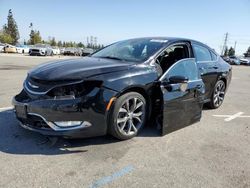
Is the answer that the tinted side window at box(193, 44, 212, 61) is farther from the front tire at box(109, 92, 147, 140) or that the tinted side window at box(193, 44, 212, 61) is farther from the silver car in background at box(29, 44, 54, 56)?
the silver car in background at box(29, 44, 54, 56)

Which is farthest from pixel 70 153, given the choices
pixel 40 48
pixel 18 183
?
pixel 40 48

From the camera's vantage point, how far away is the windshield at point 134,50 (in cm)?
433

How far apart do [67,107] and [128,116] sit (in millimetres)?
1001

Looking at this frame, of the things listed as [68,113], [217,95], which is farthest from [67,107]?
[217,95]

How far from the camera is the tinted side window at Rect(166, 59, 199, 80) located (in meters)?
4.18

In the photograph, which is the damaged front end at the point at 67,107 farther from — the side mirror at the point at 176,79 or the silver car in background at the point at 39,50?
the silver car in background at the point at 39,50

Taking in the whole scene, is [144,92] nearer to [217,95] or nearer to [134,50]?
[134,50]

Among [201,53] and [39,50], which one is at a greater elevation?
[201,53]

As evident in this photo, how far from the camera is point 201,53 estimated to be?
5430mm

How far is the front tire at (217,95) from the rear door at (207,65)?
23 centimetres

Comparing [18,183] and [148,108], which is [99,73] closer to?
[148,108]

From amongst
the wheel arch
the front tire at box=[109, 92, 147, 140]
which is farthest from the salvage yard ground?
the wheel arch

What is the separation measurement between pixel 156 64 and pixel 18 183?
264 centimetres

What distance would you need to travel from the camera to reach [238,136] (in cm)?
441
